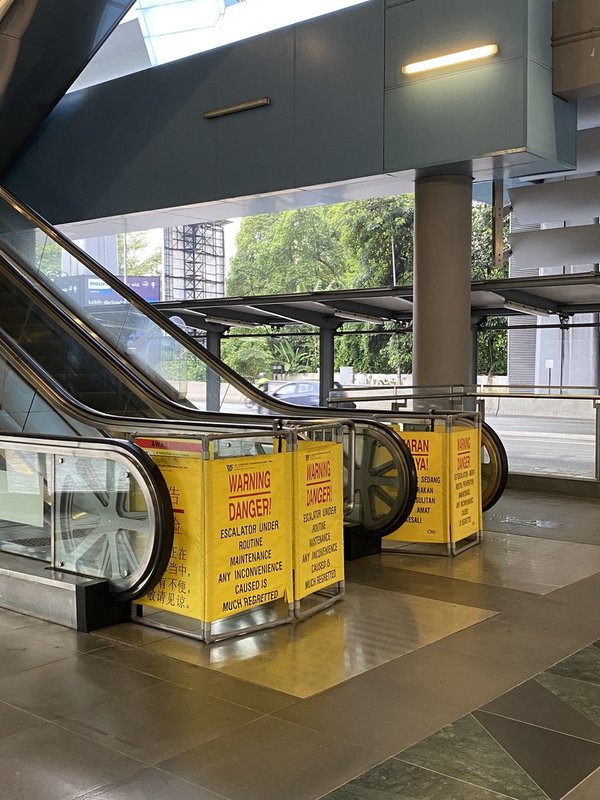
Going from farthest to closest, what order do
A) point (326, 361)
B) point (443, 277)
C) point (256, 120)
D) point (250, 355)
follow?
point (250, 355) < point (326, 361) < point (256, 120) < point (443, 277)

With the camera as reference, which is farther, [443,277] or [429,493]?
[443,277]

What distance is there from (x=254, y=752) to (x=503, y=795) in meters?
1.00

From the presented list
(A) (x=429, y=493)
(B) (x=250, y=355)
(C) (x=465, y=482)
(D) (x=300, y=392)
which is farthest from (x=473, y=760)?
(B) (x=250, y=355)

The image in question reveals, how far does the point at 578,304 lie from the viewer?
40.0 feet

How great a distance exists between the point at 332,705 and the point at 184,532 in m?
1.56

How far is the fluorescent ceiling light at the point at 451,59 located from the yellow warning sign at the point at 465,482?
12.6ft

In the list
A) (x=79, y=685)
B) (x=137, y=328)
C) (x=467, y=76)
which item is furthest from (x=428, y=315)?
(x=79, y=685)

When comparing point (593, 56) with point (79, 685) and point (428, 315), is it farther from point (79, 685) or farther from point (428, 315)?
point (79, 685)

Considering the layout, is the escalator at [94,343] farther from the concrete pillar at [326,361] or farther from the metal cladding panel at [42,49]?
the concrete pillar at [326,361]

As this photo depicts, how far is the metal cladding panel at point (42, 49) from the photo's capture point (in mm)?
11977

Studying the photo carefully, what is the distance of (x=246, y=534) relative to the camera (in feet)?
17.9

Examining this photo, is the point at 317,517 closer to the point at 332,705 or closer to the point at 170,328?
the point at 332,705

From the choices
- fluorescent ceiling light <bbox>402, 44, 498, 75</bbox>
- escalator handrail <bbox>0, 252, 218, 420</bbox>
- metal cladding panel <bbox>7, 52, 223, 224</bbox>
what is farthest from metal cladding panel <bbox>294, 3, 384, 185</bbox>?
escalator handrail <bbox>0, 252, 218, 420</bbox>

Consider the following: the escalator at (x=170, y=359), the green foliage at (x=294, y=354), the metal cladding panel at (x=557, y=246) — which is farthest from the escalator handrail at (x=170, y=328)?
the green foliage at (x=294, y=354)
